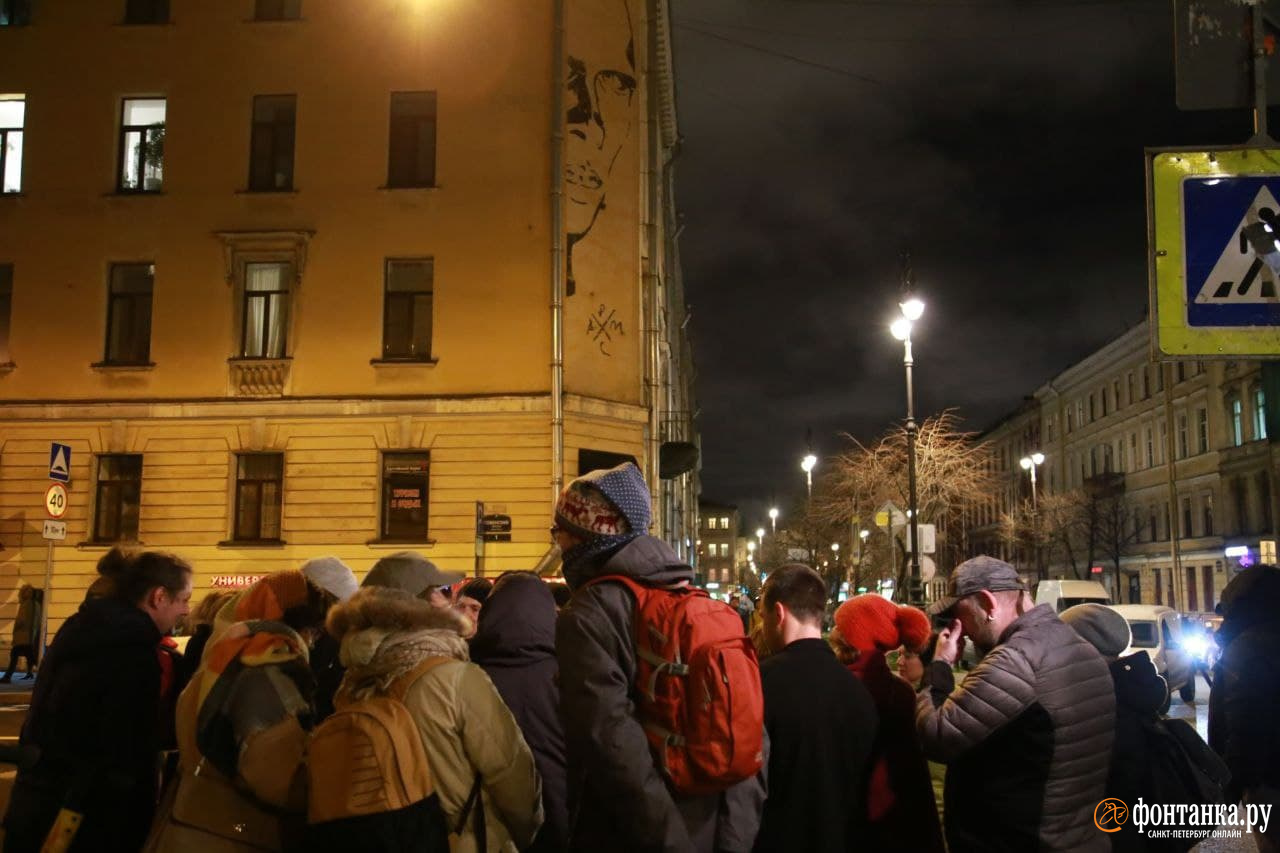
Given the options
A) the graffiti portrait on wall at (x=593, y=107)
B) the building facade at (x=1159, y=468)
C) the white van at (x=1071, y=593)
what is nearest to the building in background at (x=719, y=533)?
the building facade at (x=1159, y=468)

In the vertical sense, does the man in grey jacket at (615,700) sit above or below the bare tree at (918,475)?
below

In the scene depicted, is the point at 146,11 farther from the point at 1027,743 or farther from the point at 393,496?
the point at 1027,743

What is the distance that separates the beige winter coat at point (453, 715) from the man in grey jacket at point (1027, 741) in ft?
4.97

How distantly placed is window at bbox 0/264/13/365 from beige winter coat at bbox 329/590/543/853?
25.6 meters

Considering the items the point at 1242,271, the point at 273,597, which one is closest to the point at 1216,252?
the point at 1242,271

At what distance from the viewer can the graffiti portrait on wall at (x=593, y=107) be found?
25.3m

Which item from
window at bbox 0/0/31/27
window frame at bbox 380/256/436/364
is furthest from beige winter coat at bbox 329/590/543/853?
window at bbox 0/0/31/27

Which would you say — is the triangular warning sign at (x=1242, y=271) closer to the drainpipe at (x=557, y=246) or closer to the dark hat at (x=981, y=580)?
the dark hat at (x=981, y=580)

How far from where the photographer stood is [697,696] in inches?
125

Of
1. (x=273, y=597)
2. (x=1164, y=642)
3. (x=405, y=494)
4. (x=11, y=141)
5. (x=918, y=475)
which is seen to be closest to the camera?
(x=273, y=597)

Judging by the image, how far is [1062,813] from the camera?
3.97 metres

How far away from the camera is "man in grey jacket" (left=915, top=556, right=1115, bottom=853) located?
396cm

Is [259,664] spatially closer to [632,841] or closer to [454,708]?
[454,708]

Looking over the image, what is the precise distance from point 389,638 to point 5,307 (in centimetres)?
2625
